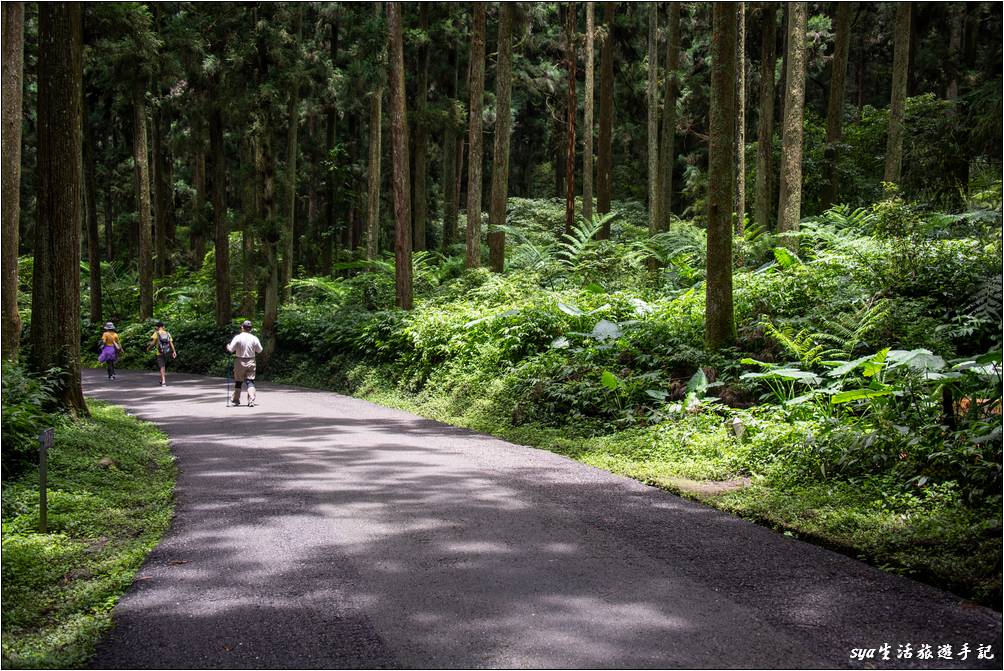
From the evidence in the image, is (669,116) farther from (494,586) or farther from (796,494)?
(494,586)

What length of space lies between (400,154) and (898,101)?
1380 cm

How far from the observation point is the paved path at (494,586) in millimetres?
4594

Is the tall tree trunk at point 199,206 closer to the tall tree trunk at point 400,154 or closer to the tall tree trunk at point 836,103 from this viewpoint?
the tall tree trunk at point 400,154

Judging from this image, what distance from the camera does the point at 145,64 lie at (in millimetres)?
27297

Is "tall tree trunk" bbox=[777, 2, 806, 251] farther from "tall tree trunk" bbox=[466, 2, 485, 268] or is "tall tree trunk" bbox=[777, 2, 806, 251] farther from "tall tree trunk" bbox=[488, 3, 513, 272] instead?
"tall tree trunk" bbox=[466, 2, 485, 268]

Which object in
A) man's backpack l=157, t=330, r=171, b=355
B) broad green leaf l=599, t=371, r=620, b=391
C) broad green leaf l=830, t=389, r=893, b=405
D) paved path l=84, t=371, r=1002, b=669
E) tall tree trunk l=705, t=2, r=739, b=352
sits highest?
tall tree trunk l=705, t=2, r=739, b=352

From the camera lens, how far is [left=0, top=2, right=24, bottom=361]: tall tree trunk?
592 inches

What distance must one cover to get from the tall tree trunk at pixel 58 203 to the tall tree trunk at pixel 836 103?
21007 mm

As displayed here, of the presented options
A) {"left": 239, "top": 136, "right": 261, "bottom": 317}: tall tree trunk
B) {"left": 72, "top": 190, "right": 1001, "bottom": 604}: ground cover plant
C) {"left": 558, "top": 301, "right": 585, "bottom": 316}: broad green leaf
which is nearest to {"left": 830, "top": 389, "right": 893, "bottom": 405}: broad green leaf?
{"left": 72, "top": 190, "right": 1001, "bottom": 604}: ground cover plant

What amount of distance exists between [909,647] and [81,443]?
9.57 metres

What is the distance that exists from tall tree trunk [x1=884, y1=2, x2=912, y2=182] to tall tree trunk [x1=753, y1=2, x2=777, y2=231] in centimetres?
322

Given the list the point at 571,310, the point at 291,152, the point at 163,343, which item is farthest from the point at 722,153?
the point at 291,152

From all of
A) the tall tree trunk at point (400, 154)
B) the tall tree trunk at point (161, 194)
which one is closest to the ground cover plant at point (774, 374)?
the tall tree trunk at point (400, 154)

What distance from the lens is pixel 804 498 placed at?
7668 millimetres
